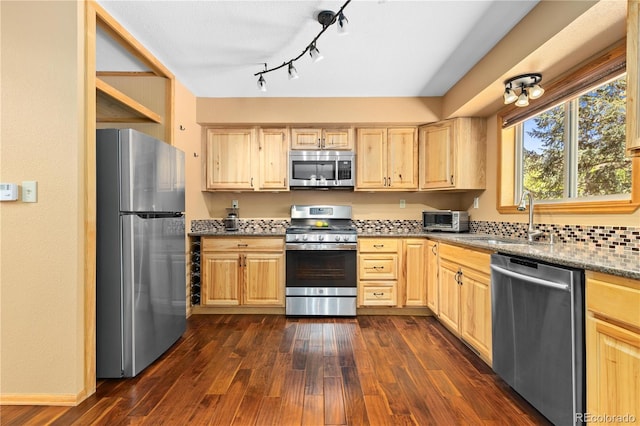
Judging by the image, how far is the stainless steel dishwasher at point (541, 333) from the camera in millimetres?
1396

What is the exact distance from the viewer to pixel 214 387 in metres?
1.99

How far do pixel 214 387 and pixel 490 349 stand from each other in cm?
189

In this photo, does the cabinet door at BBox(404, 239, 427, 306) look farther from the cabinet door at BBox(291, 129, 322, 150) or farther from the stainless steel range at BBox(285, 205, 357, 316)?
the cabinet door at BBox(291, 129, 322, 150)

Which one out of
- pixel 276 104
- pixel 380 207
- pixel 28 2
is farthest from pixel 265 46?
pixel 380 207

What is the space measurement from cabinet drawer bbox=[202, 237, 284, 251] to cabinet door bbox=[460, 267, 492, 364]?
1.89m

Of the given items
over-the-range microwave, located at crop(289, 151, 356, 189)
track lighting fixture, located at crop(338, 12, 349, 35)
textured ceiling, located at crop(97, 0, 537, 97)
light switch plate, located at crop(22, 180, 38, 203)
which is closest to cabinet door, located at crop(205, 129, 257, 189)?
over-the-range microwave, located at crop(289, 151, 356, 189)

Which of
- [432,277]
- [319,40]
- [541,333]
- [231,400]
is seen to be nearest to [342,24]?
[319,40]

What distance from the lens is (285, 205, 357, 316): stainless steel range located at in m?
3.38

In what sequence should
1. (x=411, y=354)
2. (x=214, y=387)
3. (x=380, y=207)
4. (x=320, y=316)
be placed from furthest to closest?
(x=380, y=207) < (x=320, y=316) < (x=411, y=354) < (x=214, y=387)

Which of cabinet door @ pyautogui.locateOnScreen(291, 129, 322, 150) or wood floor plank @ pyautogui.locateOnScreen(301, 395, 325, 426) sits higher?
cabinet door @ pyautogui.locateOnScreen(291, 129, 322, 150)

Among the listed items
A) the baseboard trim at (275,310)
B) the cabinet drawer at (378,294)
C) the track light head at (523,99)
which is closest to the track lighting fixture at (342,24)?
the track light head at (523,99)

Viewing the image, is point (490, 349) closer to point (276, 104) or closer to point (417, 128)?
point (417, 128)

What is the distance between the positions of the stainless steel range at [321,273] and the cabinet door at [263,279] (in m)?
0.11

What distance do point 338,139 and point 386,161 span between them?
2.12 ft
